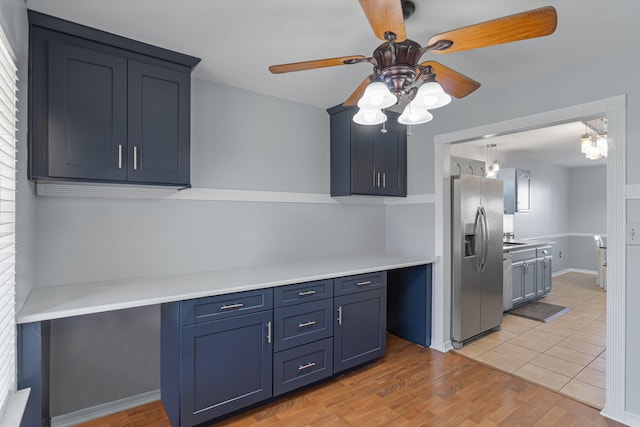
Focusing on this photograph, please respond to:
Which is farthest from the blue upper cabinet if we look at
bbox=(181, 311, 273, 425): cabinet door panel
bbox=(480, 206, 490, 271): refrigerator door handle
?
bbox=(480, 206, 490, 271): refrigerator door handle

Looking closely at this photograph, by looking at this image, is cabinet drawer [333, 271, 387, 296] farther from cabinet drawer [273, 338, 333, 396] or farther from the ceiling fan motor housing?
the ceiling fan motor housing

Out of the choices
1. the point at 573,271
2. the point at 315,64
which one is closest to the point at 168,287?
the point at 315,64

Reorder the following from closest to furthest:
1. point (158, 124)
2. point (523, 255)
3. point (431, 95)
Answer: point (431, 95) → point (158, 124) → point (523, 255)

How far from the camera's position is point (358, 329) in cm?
274

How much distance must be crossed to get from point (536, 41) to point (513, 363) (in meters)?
2.60

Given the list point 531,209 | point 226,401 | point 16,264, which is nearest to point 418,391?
point 226,401

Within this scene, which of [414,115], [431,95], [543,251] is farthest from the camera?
[543,251]

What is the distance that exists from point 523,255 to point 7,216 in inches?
208

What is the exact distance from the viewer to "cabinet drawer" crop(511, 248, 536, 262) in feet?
14.5

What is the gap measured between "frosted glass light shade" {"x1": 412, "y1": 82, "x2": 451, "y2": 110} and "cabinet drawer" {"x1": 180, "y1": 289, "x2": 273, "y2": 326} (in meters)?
1.51

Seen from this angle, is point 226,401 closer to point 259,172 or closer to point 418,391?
point 418,391

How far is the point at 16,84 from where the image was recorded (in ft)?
5.07

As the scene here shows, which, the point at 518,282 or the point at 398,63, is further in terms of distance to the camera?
the point at 518,282

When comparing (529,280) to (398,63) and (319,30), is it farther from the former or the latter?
(319,30)
